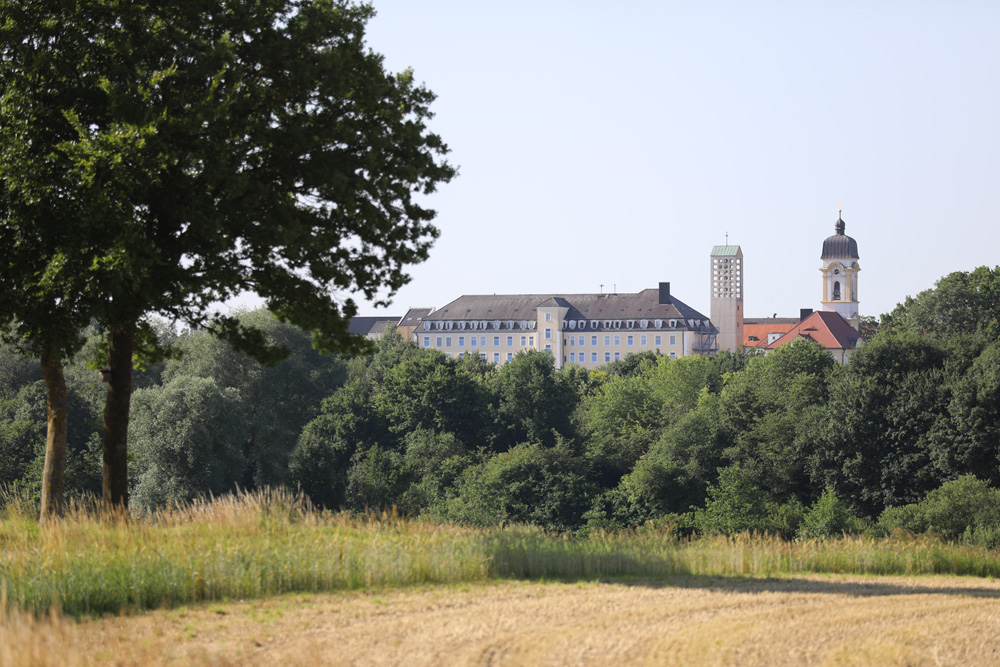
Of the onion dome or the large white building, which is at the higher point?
the onion dome

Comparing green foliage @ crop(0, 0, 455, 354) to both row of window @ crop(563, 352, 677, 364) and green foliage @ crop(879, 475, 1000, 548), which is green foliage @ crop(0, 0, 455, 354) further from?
row of window @ crop(563, 352, 677, 364)

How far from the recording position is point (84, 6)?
15516 millimetres

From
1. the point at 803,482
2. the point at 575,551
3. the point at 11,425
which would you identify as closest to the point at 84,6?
the point at 575,551

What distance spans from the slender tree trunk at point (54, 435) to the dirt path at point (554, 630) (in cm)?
718

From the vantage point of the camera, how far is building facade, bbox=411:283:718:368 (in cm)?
18275

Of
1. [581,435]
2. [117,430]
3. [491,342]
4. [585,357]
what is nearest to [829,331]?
[585,357]

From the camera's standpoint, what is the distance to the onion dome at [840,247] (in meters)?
192

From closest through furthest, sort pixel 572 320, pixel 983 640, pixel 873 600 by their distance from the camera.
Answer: pixel 983 640 → pixel 873 600 → pixel 572 320

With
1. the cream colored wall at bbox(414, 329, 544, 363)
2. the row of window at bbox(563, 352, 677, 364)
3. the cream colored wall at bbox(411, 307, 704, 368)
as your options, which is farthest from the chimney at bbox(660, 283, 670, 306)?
the cream colored wall at bbox(414, 329, 544, 363)

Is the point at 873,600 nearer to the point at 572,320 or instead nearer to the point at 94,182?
the point at 94,182

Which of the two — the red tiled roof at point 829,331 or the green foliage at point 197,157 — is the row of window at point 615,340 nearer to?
the red tiled roof at point 829,331

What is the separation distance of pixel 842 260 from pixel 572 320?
4880 cm

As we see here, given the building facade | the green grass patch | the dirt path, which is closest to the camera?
the dirt path

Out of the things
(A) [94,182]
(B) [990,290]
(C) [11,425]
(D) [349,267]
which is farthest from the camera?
(B) [990,290]
